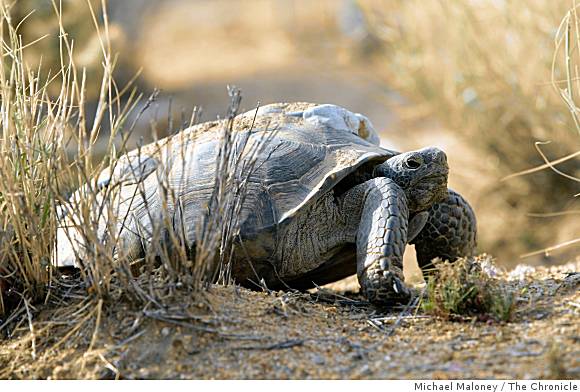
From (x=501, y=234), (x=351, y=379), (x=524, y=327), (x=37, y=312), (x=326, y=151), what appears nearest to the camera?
(x=351, y=379)

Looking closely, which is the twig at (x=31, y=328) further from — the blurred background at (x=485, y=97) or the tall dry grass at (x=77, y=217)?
the blurred background at (x=485, y=97)

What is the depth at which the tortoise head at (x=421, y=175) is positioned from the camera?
3.51 m

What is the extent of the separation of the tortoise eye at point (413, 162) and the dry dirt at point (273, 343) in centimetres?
77

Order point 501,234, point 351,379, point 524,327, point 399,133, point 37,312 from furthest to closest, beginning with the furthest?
point 399,133 → point 501,234 → point 37,312 → point 524,327 → point 351,379

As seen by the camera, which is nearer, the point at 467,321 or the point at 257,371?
the point at 257,371

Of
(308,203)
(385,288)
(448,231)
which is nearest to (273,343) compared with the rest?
(385,288)

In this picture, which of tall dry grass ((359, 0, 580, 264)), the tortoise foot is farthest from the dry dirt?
tall dry grass ((359, 0, 580, 264))

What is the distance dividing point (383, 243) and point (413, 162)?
0.53 meters


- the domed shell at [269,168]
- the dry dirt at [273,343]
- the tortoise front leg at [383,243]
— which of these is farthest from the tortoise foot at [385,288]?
the domed shell at [269,168]

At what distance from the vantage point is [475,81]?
22.9 feet

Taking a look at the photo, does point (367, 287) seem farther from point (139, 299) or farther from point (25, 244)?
point (25, 244)

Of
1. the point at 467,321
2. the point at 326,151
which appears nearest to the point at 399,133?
the point at 326,151

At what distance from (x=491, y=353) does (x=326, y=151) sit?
54.7 inches

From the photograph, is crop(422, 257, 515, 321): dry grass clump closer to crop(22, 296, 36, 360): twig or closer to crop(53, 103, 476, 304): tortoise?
crop(53, 103, 476, 304): tortoise
